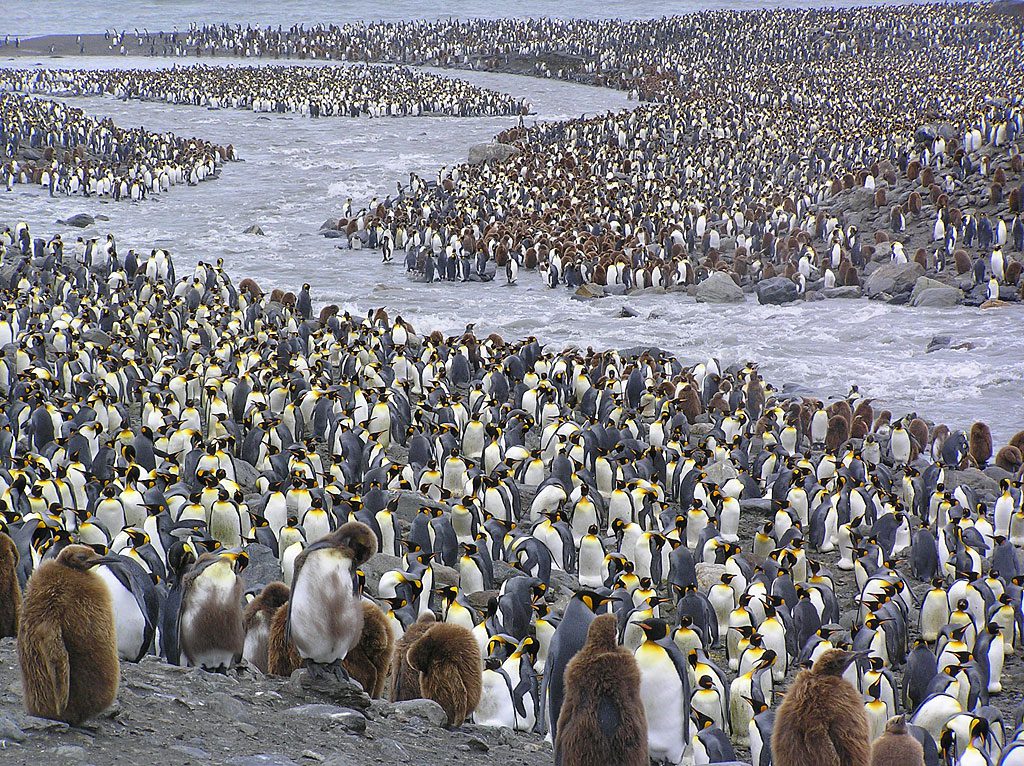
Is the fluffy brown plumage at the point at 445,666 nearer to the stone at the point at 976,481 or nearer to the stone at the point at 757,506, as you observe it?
the stone at the point at 757,506

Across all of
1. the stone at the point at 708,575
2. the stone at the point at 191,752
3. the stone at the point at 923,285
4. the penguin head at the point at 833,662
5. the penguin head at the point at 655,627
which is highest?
the stone at the point at 923,285

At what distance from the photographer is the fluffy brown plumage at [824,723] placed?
3779 millimetres

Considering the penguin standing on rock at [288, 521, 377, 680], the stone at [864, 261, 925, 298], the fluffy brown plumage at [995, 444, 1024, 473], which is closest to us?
the penguin standing on rock at [288, 521, 377, 680]

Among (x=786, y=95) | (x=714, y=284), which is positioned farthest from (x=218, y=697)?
(x=786, y=95)

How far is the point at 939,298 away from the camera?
16125 millimetres

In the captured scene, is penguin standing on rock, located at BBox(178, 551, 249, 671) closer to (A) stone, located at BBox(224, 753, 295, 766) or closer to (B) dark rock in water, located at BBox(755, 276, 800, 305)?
(A) stone, located at BBox(224, 753, 295, 766)

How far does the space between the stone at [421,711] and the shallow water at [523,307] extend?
9421mm

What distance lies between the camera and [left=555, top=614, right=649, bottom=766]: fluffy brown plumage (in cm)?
364

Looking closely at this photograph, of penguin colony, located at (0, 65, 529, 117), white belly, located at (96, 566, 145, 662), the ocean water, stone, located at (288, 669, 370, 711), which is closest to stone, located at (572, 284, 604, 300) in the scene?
Answer: white belly, located at (96, 566, 145, 662)

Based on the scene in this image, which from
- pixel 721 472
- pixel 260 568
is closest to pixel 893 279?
pixel 721 472

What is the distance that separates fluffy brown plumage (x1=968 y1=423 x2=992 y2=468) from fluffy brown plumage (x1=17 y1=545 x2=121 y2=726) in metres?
9.59

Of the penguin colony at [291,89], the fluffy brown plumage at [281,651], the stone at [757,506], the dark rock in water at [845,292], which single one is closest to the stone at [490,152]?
the penguin colony at [291,89]

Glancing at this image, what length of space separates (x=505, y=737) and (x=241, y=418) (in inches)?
262

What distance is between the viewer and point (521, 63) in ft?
161
